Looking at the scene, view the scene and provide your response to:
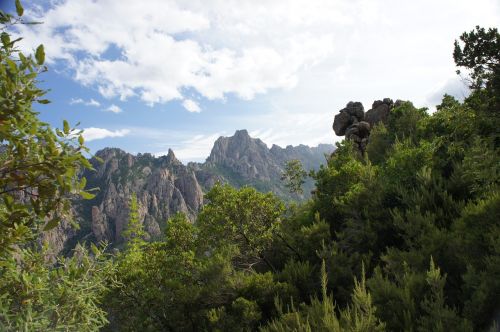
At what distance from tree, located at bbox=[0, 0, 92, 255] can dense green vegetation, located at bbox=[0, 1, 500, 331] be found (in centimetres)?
1

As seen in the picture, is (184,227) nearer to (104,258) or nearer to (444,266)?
(444,266)

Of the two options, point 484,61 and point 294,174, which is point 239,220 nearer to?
point 484,61

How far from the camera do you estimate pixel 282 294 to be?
14.5 metres

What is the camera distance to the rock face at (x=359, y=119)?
4366 cm

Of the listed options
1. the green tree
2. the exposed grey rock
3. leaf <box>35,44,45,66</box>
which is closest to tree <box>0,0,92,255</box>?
leaf <box>35,44,45,66</box>

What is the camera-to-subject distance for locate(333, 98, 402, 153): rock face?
43656mm

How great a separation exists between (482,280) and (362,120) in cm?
4227

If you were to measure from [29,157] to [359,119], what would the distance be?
163 ft

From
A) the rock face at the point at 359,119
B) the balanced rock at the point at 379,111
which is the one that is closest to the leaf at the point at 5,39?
the rock face at the point at 359,119

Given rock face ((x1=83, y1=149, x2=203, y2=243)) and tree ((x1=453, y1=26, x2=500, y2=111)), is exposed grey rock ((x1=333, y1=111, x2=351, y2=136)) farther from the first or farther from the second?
rock face ((x1=83, y1=149, x2=203, y2=243))

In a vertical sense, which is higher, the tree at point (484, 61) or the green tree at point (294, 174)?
the tree at point (484, 61)

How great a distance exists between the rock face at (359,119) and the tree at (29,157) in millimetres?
41690

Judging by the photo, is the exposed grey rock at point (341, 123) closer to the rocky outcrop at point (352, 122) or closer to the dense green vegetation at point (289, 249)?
the rocky outcrop at point (352, 122)

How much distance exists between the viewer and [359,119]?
48531 millimetres
